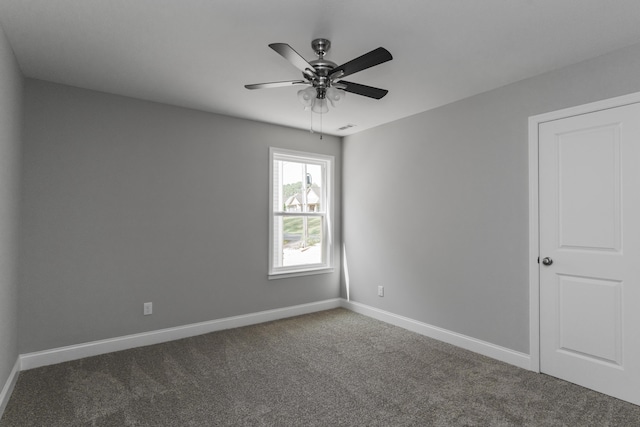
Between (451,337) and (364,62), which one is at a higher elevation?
(364,62)

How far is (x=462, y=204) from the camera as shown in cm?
365

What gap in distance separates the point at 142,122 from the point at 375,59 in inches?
105

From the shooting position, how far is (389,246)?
14.6ft

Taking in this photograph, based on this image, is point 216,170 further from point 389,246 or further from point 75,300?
point 389,246

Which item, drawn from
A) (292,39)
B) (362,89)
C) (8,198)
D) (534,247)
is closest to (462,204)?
(534,247)

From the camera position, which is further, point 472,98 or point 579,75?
point 472,98

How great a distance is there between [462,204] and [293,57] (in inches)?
94.4

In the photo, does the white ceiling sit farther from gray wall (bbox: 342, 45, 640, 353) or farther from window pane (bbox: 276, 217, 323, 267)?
window pane (bbox: 276, 217, 323, 267)

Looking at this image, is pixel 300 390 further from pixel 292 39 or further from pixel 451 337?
pixel 292 39

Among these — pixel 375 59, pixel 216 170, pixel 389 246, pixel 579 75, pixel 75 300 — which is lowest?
pixel 75 300

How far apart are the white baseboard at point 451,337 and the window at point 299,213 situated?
894 millimetres

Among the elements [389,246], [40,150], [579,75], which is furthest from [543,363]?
[40,150]

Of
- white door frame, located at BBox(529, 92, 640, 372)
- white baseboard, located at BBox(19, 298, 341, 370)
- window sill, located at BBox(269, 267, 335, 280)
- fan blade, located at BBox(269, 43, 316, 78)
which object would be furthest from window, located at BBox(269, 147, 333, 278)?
white door frame, located at BBox(529, 92, 640, 372)

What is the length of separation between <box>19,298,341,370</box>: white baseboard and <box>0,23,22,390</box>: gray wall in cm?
23
